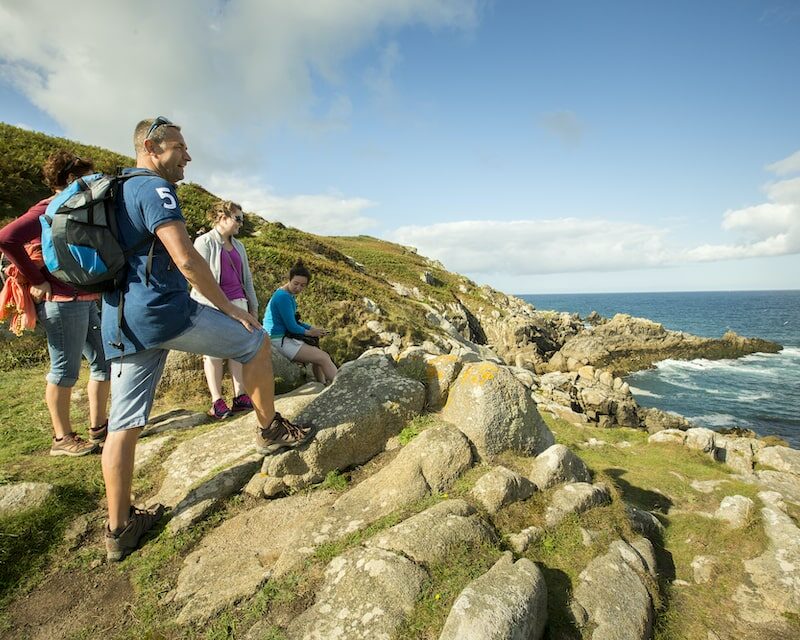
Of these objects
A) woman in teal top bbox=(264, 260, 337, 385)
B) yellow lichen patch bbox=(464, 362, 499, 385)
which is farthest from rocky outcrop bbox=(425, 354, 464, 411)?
woman in teal top bbox=(264, 260, 337, 385)

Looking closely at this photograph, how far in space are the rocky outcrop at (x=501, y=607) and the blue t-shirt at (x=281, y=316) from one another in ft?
17.6

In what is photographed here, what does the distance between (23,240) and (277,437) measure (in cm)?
420

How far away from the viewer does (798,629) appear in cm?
446

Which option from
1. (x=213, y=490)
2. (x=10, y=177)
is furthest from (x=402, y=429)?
(x=10, y=177)

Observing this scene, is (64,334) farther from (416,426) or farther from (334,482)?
(416,426)

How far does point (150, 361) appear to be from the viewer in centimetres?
427

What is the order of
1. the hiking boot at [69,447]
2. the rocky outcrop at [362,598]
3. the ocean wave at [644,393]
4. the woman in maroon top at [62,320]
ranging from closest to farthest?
the rocky outcrop at [362,598] → the woman in maroon top at [62,320] → the hiking boot at [69,447] → the ocean wave at [644,393]

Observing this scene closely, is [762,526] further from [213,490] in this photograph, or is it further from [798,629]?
[213,490]

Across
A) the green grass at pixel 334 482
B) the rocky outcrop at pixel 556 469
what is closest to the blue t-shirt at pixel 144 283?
the green grass at pixel 334 482

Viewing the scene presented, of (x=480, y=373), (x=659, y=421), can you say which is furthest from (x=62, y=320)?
(x=659, y=421)

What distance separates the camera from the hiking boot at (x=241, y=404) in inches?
312

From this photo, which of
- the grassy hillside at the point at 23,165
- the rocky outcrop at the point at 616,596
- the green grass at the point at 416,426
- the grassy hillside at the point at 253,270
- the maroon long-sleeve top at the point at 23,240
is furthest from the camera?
the grassy hillside at the point at 23,165

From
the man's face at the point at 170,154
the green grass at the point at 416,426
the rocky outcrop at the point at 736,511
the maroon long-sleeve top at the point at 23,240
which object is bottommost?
the rocky outcrop at the point at 736,511

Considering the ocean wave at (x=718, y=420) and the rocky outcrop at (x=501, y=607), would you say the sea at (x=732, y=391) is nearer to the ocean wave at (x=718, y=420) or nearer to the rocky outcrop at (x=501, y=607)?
the ocean wave at (x=718, y=420)
